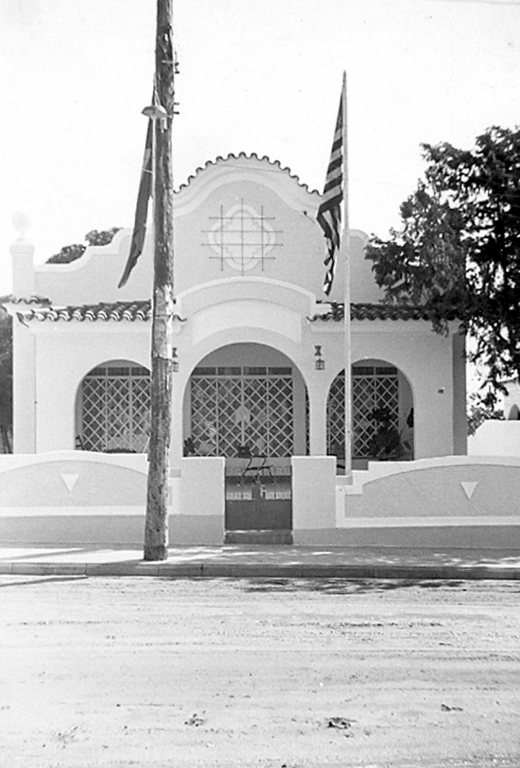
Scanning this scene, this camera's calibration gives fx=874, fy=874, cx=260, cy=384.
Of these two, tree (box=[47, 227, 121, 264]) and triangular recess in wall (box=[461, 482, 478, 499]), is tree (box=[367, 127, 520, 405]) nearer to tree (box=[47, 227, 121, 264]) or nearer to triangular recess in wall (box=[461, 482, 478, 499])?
triangular recess in wall (box=[461, 482, 478, 499])

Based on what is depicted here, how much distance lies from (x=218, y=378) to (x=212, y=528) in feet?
20.3

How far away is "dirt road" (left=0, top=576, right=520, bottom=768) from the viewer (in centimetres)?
502

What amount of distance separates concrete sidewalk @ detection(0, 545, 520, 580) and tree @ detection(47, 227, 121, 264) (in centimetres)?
2094

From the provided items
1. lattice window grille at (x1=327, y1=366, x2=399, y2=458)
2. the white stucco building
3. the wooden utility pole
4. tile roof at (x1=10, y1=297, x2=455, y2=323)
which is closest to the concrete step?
the wooden utility pole

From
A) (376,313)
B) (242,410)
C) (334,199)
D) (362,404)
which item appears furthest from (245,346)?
(334,199)

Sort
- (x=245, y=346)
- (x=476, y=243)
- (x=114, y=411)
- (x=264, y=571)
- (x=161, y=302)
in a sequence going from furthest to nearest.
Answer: (x=245, y=346) → (x=114, y=411) → (x=476, y=243) → (x=161, y=302) → (x=264, y=571)

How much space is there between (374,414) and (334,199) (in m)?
5.03

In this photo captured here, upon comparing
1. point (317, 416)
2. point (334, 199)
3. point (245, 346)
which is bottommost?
point (317, 416)

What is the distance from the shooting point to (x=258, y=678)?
6.37 metres

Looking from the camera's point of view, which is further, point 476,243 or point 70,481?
point 476,243

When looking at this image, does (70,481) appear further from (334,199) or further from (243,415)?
(334,199)

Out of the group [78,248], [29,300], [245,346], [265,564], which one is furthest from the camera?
[78,248]

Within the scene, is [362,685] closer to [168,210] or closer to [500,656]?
[500,656]

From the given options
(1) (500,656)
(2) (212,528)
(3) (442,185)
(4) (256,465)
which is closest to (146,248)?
(4) (256,465)
